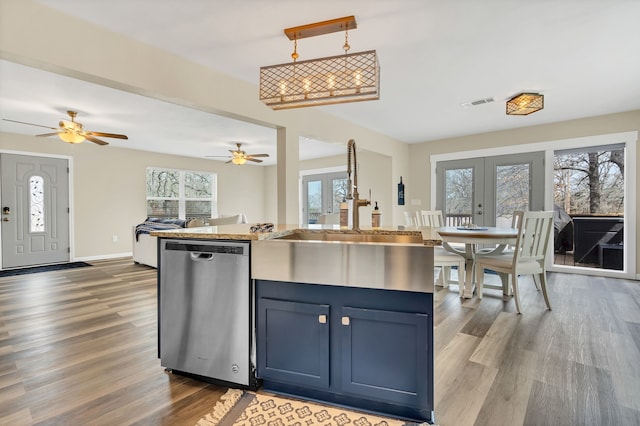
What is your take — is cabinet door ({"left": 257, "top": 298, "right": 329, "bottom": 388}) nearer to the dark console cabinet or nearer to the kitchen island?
the kitchen island

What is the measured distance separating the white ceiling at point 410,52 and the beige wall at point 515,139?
0.22m

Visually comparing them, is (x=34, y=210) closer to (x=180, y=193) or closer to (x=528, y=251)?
(x=180, y=193)

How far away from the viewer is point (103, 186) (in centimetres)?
631

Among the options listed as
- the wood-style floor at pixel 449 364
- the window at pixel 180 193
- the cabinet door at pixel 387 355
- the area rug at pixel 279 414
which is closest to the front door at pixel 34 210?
the window at pixel 180 193

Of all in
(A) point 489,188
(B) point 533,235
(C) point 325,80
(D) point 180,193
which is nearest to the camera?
(C) point 325,80

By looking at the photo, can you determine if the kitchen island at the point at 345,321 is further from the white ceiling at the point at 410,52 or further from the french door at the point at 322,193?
the french door at the point at 322,193

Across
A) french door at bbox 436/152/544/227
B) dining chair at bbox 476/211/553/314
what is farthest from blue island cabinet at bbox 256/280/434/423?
french door at bbox 436/152/544/227

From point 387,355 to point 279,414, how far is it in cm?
62

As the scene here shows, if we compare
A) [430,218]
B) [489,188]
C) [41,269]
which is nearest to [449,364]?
[430,218]

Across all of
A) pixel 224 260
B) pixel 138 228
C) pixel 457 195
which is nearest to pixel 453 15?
pixel 224 260

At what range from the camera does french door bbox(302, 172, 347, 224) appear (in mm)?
7664

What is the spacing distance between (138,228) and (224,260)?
15.6 feet

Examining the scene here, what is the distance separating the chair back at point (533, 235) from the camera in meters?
2.93

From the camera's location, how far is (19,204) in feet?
17.7
